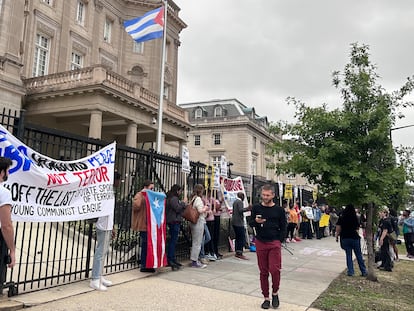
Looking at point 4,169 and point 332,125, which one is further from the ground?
point 332,125

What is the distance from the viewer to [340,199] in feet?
28.1

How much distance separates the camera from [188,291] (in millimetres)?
6379

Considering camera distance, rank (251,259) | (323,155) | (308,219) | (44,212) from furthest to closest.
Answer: (308,219), (251,259), (323,155), (44,212)

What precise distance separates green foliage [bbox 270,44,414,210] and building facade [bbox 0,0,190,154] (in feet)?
46.6

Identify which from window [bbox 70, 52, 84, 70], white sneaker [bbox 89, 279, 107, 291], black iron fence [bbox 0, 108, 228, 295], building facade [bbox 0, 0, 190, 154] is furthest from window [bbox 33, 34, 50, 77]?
white sneaker [bbox 89, 279, 107, 291]

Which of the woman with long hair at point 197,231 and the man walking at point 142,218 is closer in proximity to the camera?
the man walking at point 142,218

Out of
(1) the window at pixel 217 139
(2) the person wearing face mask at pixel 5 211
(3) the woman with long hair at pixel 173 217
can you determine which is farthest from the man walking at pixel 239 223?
(1) the window at pixel 217 139

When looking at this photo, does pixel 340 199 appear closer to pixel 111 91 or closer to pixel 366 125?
pixel 366 125

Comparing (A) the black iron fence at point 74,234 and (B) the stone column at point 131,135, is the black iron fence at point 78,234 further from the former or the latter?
(B) the stone column at point 131,135

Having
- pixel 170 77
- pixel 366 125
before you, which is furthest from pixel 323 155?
pixel 170 77

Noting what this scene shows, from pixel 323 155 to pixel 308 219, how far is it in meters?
11.0

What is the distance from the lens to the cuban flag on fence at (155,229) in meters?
7.52

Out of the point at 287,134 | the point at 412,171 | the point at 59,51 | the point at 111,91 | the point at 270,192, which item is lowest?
the point at 270,192

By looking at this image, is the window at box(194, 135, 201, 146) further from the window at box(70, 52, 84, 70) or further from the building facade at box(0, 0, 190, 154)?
the window at box(70, 52, 84, 70)
